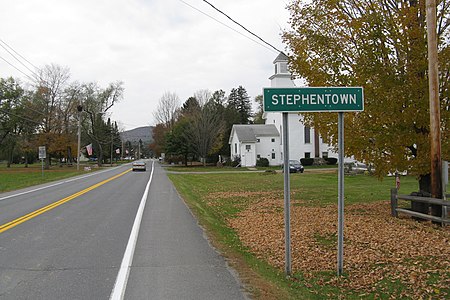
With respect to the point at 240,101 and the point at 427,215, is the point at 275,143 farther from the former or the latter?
the point at 427,215

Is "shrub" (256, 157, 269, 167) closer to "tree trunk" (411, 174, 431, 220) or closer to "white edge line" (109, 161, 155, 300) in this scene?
"tree trunk" (411, 174, 431, 220)

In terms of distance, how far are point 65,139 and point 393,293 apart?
6105 centimetres

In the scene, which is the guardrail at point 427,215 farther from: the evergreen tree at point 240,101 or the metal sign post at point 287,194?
the evergreen tree at point 240,101

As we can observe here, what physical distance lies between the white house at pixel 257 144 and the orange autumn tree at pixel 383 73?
159 ft

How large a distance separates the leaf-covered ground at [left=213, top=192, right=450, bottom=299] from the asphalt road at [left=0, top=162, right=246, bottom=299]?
1.32 metres

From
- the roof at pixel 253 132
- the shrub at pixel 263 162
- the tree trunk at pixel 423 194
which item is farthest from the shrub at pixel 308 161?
the tree trunk at pixel 423 194

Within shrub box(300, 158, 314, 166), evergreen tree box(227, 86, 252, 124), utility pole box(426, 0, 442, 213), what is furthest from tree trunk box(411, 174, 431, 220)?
evergreen tree box(227, 86, 252, 124)

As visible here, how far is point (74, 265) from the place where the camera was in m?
6.92

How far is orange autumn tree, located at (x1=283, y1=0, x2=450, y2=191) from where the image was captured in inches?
421

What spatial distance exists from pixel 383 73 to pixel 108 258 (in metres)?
8.14

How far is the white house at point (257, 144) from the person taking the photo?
6100 centimetres

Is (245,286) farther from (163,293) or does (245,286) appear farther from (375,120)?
(375,120)

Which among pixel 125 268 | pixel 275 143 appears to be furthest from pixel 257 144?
pixel 125 268

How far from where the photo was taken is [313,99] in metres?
6.32
